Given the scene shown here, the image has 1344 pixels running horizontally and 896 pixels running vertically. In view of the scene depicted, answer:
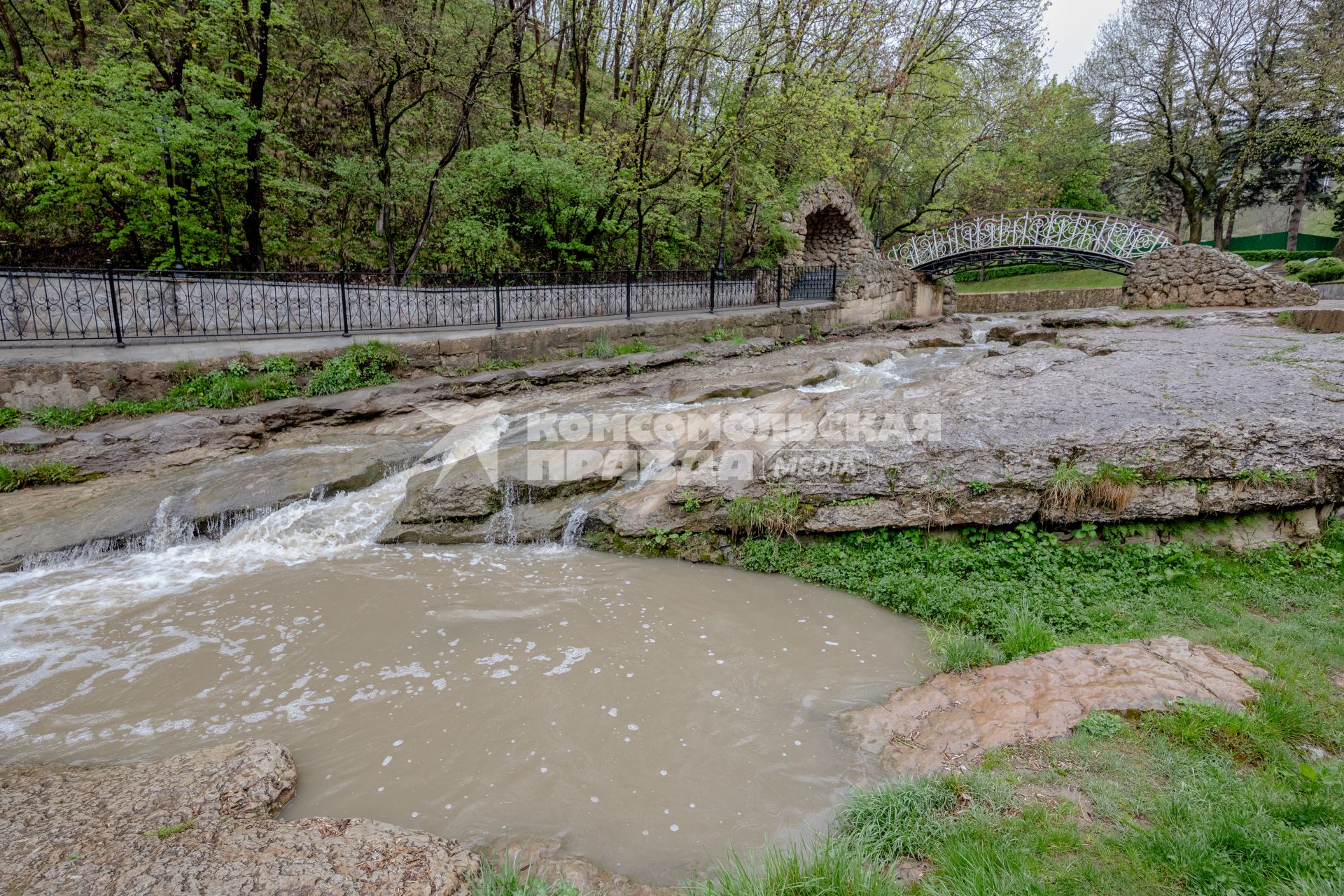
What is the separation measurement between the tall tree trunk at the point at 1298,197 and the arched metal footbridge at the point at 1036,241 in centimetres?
1849

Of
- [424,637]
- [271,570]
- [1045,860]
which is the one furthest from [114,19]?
[1045,860]

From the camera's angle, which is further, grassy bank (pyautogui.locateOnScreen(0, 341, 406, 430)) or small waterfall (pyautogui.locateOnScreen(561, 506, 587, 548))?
grassy bank (pyautogui.locateOnScreen(0, 341, 406, 430))

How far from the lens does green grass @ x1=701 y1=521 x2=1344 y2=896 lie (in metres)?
2.48

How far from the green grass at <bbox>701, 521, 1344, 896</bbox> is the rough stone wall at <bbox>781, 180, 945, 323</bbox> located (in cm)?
1715

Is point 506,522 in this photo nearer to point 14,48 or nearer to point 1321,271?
point 14,48

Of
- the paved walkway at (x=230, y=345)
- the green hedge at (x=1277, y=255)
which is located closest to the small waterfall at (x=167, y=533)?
the paved walkway at (x=230, y=345)

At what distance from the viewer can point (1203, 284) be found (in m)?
19.7

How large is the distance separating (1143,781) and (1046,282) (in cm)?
3693

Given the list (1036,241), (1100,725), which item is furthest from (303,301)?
(1036,241)

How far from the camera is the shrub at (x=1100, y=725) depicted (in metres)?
3.54

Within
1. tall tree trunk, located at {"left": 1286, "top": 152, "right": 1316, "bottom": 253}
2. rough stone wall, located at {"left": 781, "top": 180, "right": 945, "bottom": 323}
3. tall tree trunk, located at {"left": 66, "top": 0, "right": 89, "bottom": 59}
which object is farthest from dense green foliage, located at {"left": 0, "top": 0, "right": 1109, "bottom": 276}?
tall tree trunk, located at {"left": 1286, "top": 152, "right": 1316, "bottom": 253}

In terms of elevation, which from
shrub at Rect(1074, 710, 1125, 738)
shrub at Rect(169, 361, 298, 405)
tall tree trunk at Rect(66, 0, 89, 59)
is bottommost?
shrub at Rect(1074, 710, 1125, 738)

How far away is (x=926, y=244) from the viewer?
2417 cm

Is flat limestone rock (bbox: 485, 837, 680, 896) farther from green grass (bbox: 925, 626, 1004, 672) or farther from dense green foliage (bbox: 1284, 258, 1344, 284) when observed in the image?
dense green foliage (bbox: 1284, 258, 1344, 284)
